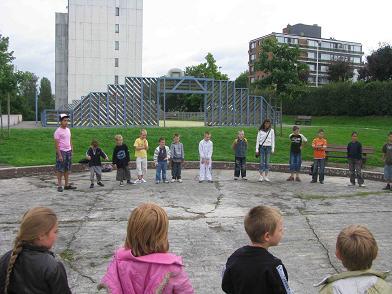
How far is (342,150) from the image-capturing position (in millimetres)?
18141

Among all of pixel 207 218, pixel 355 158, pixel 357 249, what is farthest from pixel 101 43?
pixel 357 249

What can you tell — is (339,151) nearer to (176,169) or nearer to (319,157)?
(319,157)

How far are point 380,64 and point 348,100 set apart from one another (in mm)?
5471

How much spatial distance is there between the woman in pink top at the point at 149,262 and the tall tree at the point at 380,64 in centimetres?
4378

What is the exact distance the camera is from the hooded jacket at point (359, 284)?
2.70 meters

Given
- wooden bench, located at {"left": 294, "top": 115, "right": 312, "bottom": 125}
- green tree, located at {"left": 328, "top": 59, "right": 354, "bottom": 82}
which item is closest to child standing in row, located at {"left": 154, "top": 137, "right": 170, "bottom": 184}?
wooden bench, located at {"left": 294, "top": 115, "right": 312, "bottom": 125}

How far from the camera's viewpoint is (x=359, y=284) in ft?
8.87

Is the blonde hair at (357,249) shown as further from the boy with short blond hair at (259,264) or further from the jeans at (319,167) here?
the jeans at (319,167)

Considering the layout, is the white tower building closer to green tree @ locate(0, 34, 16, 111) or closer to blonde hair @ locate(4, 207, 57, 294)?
green tree @ locate(0, 34, 16, 111)

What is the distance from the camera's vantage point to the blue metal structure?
98.2 feet

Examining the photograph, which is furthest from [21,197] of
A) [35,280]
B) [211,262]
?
[35,280]

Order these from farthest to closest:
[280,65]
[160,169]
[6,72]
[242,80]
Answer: [242,80] < [280,65] < [6,72] < [160,169]

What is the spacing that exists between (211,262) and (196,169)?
11370 mm

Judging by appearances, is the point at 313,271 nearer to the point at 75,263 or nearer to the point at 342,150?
the point at 75,263
